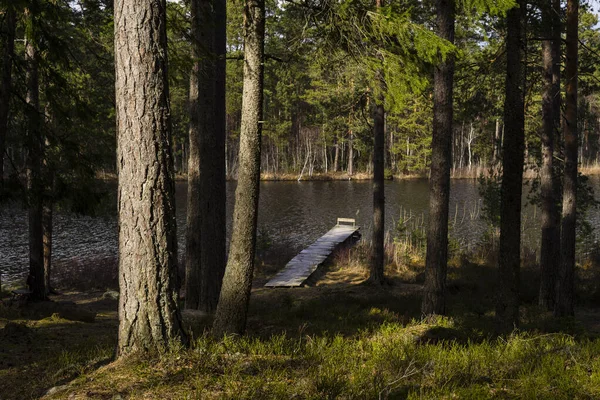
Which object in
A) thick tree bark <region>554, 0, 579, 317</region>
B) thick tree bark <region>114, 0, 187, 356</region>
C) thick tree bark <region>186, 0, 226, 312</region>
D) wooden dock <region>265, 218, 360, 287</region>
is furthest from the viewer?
wooden dock <region>265, 218, 360, 287</region>

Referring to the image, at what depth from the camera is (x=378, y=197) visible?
14.7m

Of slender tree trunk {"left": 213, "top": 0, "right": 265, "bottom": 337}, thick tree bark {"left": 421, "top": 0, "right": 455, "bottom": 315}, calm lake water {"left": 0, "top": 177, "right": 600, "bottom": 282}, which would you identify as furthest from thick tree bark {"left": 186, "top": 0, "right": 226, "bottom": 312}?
calm lake water {"left": 0, "top": 177, "right": 600, "bottom": 282}

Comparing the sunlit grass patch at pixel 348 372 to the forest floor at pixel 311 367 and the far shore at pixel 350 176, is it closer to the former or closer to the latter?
the forest floor at pixel 311 367

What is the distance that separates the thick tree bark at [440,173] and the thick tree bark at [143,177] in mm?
5187

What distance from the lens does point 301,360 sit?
4.79 m

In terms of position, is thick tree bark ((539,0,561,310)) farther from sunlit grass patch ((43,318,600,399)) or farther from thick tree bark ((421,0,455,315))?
sunlit grass patch ((43,318,600,399))

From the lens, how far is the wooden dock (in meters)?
15.8

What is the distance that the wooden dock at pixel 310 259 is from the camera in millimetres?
15842

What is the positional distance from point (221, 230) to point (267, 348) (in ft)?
15.7

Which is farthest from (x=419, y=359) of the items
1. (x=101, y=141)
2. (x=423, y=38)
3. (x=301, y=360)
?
(x=101, y=141)

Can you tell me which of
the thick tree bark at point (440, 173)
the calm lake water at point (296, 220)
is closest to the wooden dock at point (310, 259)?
the calm lake water at point (296, 220)

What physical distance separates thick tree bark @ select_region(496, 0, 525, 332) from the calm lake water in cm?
1171

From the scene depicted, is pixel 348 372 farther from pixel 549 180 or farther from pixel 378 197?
pixel 378 197

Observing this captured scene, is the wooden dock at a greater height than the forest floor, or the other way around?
the forest floor
